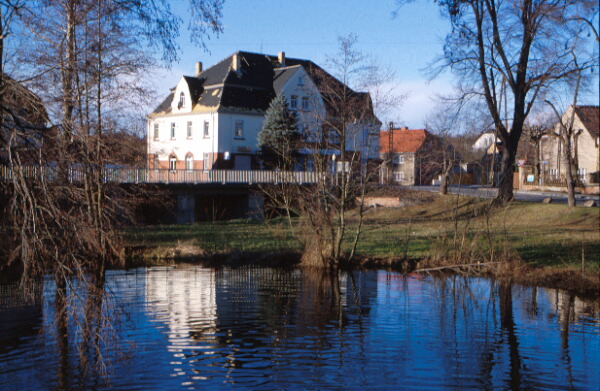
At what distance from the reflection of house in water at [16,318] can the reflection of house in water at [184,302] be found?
103 inches

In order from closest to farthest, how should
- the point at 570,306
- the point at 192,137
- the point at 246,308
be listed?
the point at 246,308
the point at 570,306
the point at 192,137

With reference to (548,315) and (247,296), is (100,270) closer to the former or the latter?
(247,296)

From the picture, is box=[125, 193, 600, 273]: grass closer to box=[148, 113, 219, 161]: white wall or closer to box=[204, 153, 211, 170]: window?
box=[204, 153, 211, 170]: window

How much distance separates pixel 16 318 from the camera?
53.1 feet

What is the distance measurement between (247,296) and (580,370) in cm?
929

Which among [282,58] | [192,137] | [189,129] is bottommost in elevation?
[192,137]

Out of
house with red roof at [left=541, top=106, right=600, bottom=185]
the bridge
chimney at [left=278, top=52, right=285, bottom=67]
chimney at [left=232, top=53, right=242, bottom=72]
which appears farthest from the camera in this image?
house with red roof at [left=541, top=106, right=600, bottom=185]

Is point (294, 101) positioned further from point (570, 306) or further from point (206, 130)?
point (570, 306)

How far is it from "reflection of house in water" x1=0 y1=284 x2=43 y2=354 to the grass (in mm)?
9583

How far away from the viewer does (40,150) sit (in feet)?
29.4

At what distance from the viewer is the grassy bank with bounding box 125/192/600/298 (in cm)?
2236

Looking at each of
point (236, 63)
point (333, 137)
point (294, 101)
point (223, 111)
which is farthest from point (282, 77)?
point (333, 137)

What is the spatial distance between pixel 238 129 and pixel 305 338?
44.6m

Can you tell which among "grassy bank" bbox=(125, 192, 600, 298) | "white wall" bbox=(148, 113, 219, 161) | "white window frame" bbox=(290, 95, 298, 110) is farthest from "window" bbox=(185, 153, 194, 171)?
"grassy bank" bbox=(125, 192, 600, 298)
